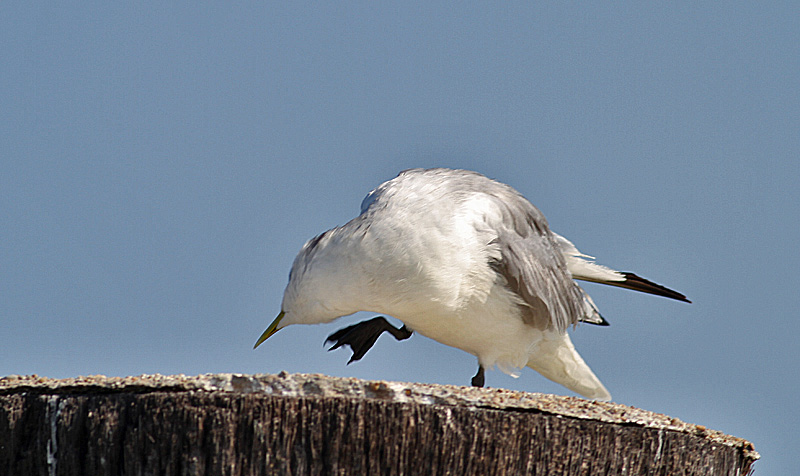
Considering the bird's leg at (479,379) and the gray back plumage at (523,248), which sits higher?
the gray back plumage at (523,248)

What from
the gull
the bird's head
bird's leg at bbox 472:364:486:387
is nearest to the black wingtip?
the gull

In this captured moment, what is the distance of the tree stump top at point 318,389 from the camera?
232 centimetres

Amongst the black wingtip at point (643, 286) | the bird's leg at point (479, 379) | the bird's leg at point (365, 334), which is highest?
the black wingtip at point (643, 286)

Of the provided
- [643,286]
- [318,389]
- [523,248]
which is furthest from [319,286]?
[643,286]

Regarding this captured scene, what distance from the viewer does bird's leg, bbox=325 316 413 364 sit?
17.5 ft

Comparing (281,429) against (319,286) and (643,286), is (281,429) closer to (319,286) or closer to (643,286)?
(319,286)

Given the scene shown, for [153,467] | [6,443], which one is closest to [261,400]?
[153,467]

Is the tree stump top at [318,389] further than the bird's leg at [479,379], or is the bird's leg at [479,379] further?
the bird's leg at [479,379]

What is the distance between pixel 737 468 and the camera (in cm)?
308

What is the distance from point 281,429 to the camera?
2.28 m

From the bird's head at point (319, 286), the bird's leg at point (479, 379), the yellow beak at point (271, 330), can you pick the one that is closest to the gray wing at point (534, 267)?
the bird's leg at point (479, 379)

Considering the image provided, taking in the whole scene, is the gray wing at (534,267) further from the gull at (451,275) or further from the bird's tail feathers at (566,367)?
the bird's tail feathers at (566,367)

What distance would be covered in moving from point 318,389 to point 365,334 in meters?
3.09

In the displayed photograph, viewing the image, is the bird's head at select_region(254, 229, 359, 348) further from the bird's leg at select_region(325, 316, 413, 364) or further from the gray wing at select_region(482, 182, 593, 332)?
the bird's leg at select_region(325, 316, 413, 364)
